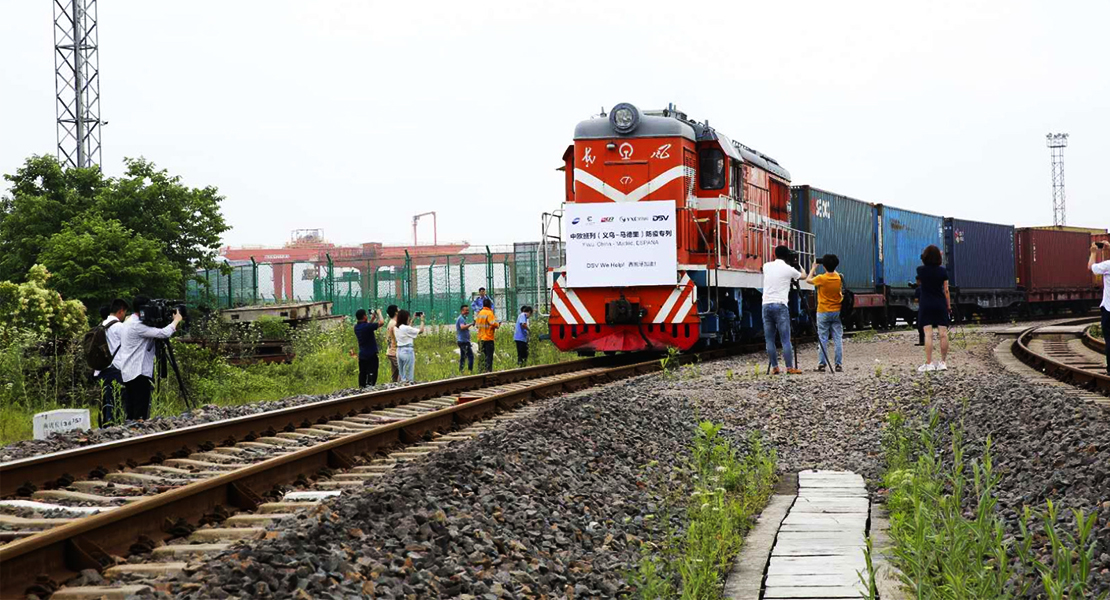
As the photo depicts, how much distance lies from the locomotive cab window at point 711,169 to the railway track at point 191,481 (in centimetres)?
792

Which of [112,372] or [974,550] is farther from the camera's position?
[112,372]

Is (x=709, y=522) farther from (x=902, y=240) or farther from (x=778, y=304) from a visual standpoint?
(x=902, y=240)

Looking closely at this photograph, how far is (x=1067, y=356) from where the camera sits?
17.4m

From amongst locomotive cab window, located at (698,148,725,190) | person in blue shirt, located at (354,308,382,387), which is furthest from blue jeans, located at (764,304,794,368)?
person in blue shirt, located at (354,308,382,387)

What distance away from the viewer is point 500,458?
773 cm

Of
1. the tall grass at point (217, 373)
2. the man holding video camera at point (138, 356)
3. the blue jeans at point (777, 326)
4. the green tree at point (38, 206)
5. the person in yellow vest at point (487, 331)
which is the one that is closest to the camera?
the man holding video camera at point (138, 356)

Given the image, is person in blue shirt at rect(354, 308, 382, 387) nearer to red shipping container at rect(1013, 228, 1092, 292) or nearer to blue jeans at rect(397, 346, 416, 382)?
blue jeans at rect(397, 346, 416, 382)

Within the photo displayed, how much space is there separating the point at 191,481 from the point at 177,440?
5.05 ft

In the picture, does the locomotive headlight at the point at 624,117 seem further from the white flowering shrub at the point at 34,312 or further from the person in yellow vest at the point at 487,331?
the white flowering shrub at the point at 34,312

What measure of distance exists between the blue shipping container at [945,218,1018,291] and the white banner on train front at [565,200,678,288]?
18205 millimetres

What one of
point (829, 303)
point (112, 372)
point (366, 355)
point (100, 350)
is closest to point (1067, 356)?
point (829, 303)

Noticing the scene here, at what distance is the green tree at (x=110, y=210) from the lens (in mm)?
28594

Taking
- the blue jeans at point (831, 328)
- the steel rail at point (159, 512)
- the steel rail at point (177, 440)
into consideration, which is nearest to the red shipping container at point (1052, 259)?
the blue jeans at point (831, 328)

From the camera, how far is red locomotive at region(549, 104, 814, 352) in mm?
17500
